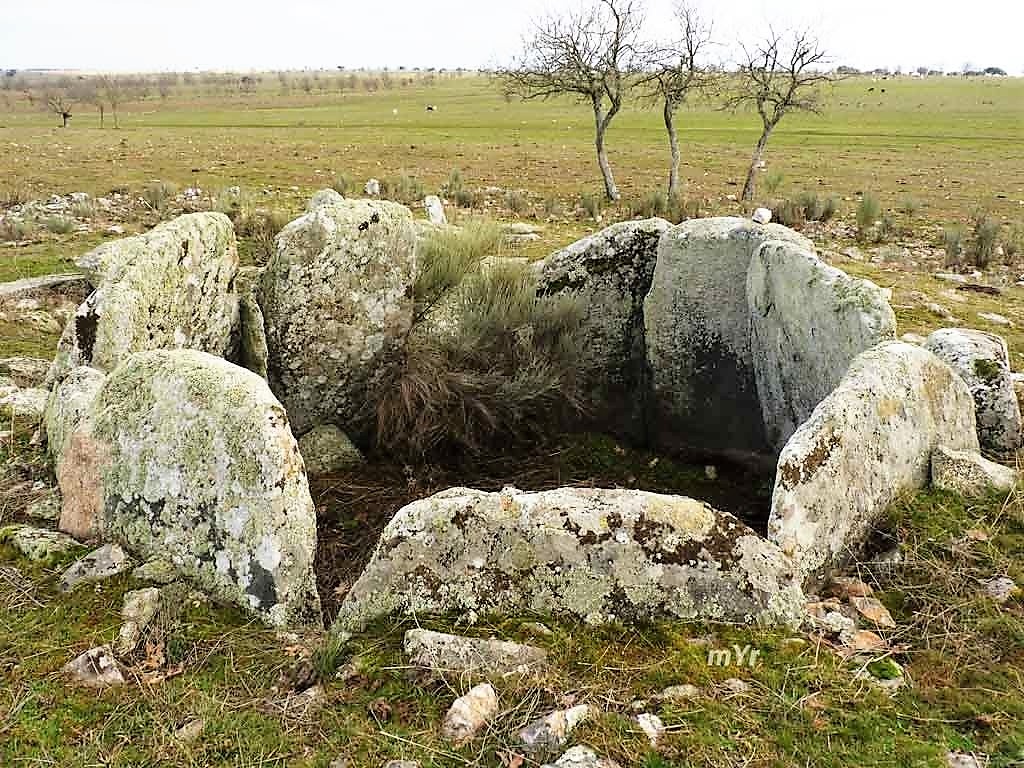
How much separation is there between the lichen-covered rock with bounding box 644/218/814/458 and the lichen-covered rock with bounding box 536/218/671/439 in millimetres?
237

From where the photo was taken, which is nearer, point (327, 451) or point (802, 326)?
point (802, 326)

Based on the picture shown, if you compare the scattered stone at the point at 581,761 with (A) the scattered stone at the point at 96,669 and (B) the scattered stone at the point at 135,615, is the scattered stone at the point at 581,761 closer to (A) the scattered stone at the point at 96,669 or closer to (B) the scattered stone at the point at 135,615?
(A) the scattered stone at the point at 96,669

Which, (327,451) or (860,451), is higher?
(860,451)

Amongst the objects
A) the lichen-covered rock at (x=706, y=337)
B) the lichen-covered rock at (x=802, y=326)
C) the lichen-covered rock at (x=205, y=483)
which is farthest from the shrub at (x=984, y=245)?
the lichen-covered rock at (x=205, y=483)

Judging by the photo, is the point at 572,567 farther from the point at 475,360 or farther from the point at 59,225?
the point at 59,225

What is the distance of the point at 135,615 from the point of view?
363 cm

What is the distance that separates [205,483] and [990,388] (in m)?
5.10

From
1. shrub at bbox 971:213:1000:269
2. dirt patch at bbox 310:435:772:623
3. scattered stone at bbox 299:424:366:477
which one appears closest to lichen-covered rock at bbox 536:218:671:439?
dirt patch at bbox 310:435:772:623

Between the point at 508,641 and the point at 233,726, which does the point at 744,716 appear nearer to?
the point at 508,641

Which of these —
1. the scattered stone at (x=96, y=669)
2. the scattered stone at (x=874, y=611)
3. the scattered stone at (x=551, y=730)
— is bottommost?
the scattered stone at (x=874, y=611)

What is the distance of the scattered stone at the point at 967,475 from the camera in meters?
4.57

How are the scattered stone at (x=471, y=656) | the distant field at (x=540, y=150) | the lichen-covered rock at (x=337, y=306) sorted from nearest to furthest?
the scattered stone at (x=471, y=656) < the lichen-covered rock at (x=337, y=306) < the distant field at (x=540, y=150)

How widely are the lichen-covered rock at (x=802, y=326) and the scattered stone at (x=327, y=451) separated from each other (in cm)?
326

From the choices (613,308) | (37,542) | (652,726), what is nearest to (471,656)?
(652,726)
